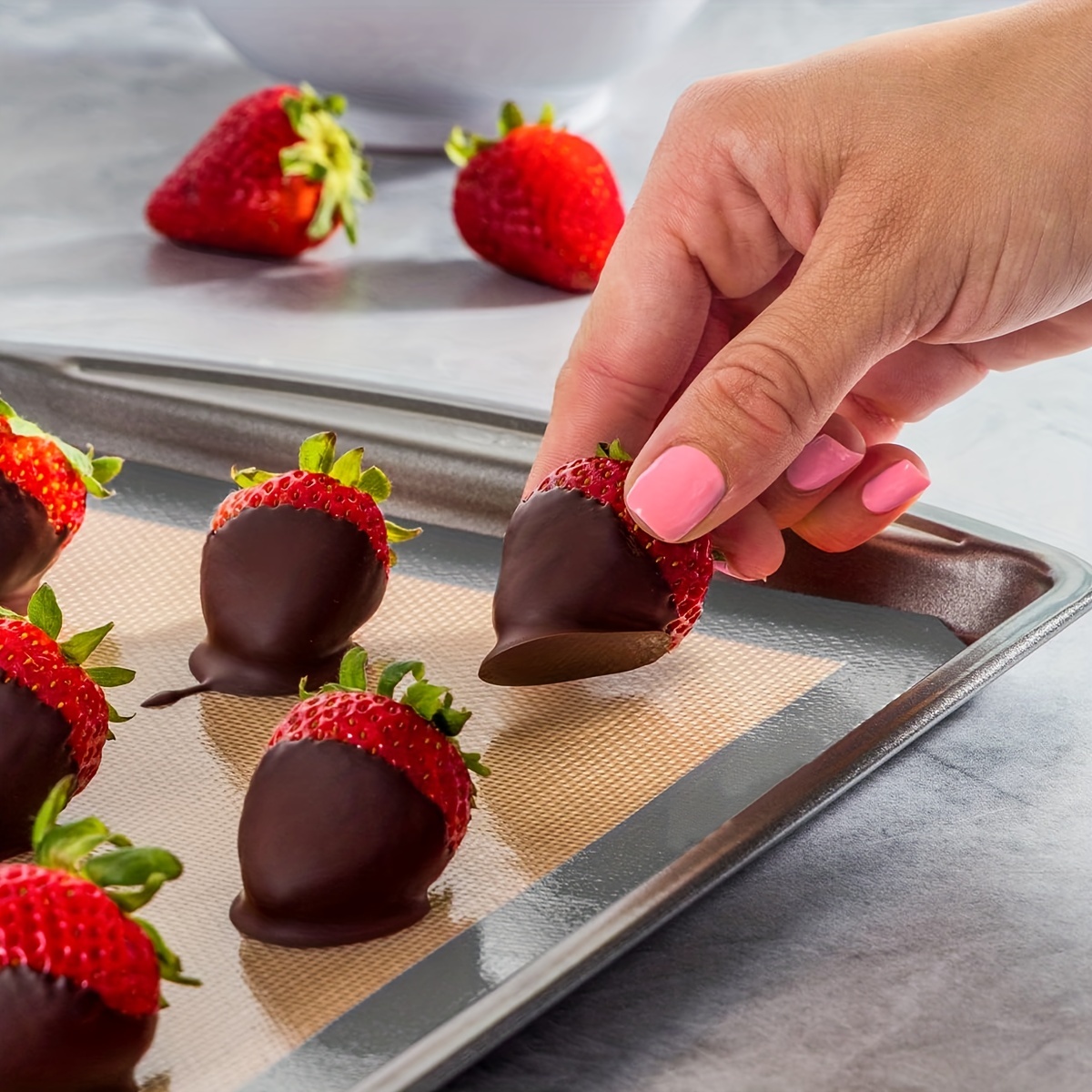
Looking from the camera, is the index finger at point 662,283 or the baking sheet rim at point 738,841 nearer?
the baking sheet rim at point 738,841

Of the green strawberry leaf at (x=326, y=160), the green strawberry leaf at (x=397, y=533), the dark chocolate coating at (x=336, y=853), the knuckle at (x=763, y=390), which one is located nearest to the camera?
the dark chocolate coating at (x=336, y=853)

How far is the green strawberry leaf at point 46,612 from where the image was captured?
73cm

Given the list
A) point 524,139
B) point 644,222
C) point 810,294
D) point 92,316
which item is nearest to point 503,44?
point 524,139

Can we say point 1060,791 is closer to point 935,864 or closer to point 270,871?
point 935,864

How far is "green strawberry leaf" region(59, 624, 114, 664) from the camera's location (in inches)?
28.5

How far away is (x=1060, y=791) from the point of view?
0.78 m

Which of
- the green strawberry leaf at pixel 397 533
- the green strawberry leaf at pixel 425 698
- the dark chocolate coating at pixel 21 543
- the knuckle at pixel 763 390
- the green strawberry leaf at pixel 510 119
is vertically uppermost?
the knuckle at pixel 763 390

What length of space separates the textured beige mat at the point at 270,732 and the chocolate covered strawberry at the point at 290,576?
0.07ft

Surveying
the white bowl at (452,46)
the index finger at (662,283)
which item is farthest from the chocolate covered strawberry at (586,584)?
the white bowl at (452,46)

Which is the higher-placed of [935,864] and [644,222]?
[644,222]

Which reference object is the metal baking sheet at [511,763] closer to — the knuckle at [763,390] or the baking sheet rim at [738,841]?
the baking sheet rim at [738,841]

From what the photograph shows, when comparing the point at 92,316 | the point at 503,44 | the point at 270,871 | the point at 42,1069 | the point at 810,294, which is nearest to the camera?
the point at 42,1069

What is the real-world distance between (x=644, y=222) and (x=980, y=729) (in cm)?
33

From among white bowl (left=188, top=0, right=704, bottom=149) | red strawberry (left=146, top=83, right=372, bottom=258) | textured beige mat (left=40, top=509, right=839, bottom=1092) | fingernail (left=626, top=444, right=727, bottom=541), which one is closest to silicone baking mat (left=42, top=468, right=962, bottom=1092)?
textured beige mat (left=40, top=509, right=839, bottom=1092)
